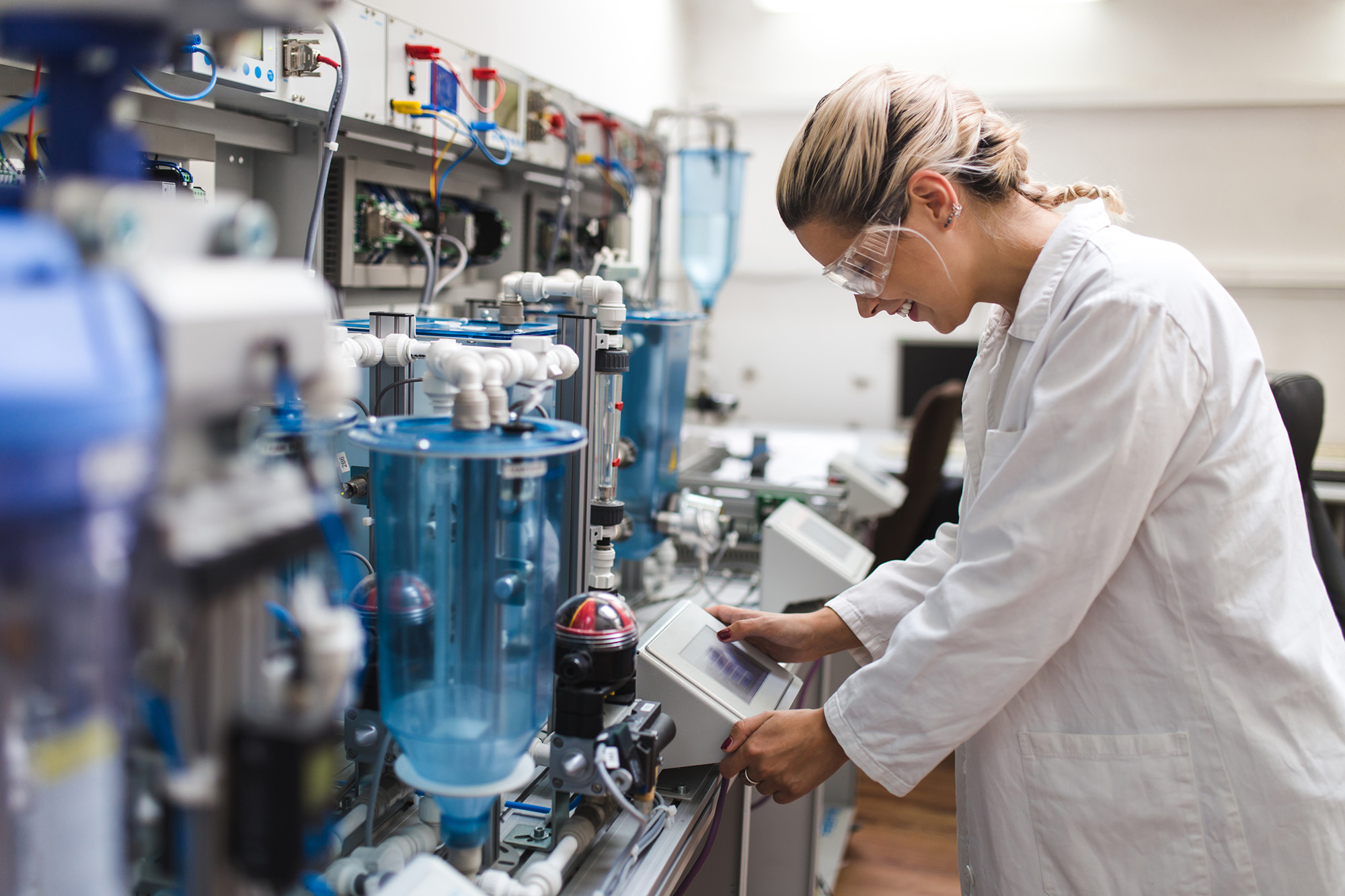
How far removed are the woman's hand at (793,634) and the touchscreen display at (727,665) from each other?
27 millimetres

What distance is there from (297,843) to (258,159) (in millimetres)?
1549

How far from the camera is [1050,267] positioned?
1.18m

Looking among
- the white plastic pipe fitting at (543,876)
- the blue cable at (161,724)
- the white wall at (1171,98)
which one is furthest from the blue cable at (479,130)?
the white wall at (1171,98)

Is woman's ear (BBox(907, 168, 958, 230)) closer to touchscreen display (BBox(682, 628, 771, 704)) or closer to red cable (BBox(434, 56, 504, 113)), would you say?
touchscreen display (BBox(682, 628, 771, 704))

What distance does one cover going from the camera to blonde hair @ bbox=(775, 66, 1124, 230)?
1186mm

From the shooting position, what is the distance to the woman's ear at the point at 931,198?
1.17 metres

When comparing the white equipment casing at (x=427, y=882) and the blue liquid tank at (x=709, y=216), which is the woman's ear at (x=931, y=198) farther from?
the blue liquid tank at (x=709, y=216)

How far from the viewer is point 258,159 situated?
1788 mm

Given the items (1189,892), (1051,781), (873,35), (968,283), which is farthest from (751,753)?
(873,35)

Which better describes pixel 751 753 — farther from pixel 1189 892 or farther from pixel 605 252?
pixel 605 252

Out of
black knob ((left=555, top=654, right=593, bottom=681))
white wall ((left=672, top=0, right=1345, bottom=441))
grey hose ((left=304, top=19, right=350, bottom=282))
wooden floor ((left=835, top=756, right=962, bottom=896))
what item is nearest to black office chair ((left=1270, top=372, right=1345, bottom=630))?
wooden floor ((left=835, top=756, right=962, bottom=896))

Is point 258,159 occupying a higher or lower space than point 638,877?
higher

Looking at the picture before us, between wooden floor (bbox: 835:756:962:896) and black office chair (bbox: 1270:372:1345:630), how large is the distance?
3.36ft

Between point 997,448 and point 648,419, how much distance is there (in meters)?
0.82
